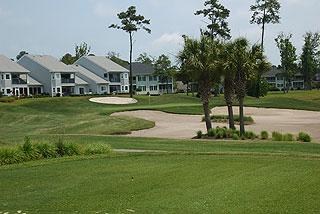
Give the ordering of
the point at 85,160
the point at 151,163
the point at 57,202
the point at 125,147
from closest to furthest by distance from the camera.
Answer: the point at 57,202 → the point at 151,163 → the point at 85,160 → the point at 125,147

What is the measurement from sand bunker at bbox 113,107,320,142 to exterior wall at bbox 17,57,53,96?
38242 mm

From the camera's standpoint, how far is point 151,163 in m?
12.0

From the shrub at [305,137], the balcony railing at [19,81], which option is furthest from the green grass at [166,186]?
the balcony railing at [19,81]

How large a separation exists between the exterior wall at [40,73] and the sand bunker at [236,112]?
38.2m

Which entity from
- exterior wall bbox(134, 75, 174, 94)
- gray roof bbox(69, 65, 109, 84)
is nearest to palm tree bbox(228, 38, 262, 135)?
gray roof bbox(69, 65, 109, 84)

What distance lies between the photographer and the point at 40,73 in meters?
75.5

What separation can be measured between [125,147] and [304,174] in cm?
945

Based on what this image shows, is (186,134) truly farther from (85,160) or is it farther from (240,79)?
(85,160)

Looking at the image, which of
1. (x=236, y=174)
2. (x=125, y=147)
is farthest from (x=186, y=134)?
(x=236, y=174)

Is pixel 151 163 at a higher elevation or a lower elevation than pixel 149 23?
lower

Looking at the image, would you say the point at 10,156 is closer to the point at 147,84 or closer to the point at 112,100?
the point at 112,100

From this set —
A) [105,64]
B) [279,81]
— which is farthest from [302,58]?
[105,64]

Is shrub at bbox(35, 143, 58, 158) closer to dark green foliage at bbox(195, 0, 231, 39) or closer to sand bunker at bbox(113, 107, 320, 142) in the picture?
sand bunker at bbox(113, 107, 320, 142)

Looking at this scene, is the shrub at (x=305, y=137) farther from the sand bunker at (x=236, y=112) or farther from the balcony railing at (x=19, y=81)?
the balcony railing at (x=19, y=81)
